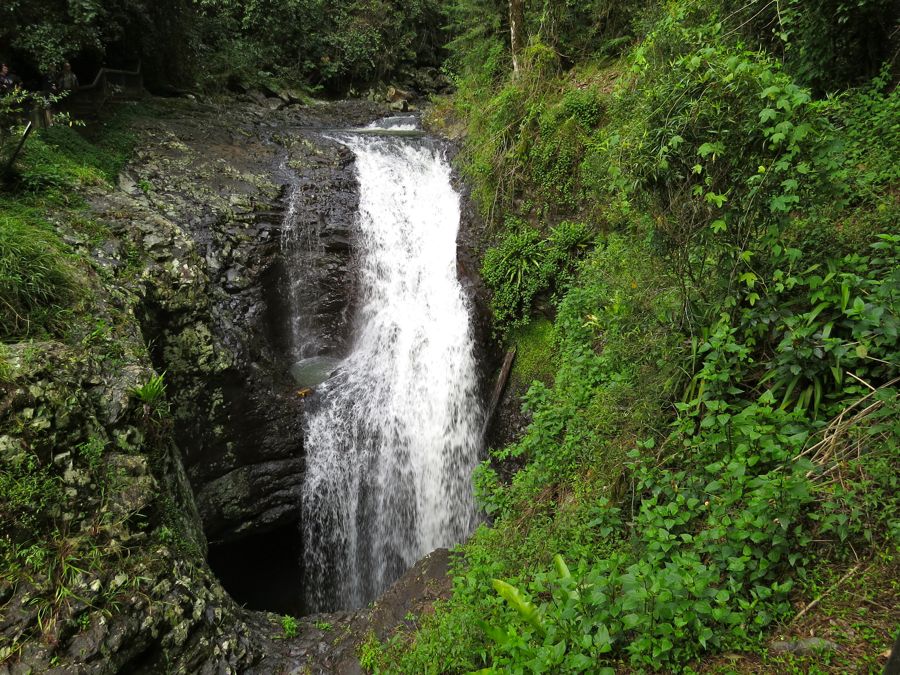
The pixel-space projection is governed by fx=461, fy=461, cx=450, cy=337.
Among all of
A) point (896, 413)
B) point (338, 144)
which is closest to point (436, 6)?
point (338, 144)

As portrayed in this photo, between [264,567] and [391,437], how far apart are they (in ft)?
10.8

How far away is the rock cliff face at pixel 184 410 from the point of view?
3.73m

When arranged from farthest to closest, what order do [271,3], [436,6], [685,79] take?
[436,6] < [271,3] < [685,79]

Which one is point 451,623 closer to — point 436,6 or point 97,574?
point 97,574

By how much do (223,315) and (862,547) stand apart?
Result: 7908mm

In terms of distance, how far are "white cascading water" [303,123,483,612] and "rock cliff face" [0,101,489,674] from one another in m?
0.46

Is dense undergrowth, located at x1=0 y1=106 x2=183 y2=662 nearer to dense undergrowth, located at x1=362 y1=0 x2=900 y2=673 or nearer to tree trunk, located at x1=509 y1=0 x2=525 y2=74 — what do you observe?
dense undergrowth, located at x1=362 y1=0 x2=900 y2=673

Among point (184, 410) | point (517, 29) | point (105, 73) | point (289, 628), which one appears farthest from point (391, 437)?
point (105, 73)

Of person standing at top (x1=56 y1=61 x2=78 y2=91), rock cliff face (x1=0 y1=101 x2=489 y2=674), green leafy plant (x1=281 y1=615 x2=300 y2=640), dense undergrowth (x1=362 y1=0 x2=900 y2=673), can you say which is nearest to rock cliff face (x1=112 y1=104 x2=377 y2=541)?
rock cliff face (x1=0 y1=101 x2=489 y2=674)

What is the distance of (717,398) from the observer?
11.1 feet

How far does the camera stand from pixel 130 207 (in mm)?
7180

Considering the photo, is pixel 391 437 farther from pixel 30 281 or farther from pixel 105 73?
pixel 105 73

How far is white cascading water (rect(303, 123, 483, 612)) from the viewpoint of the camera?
776 centimetres

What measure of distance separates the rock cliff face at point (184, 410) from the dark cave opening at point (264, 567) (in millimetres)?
45
